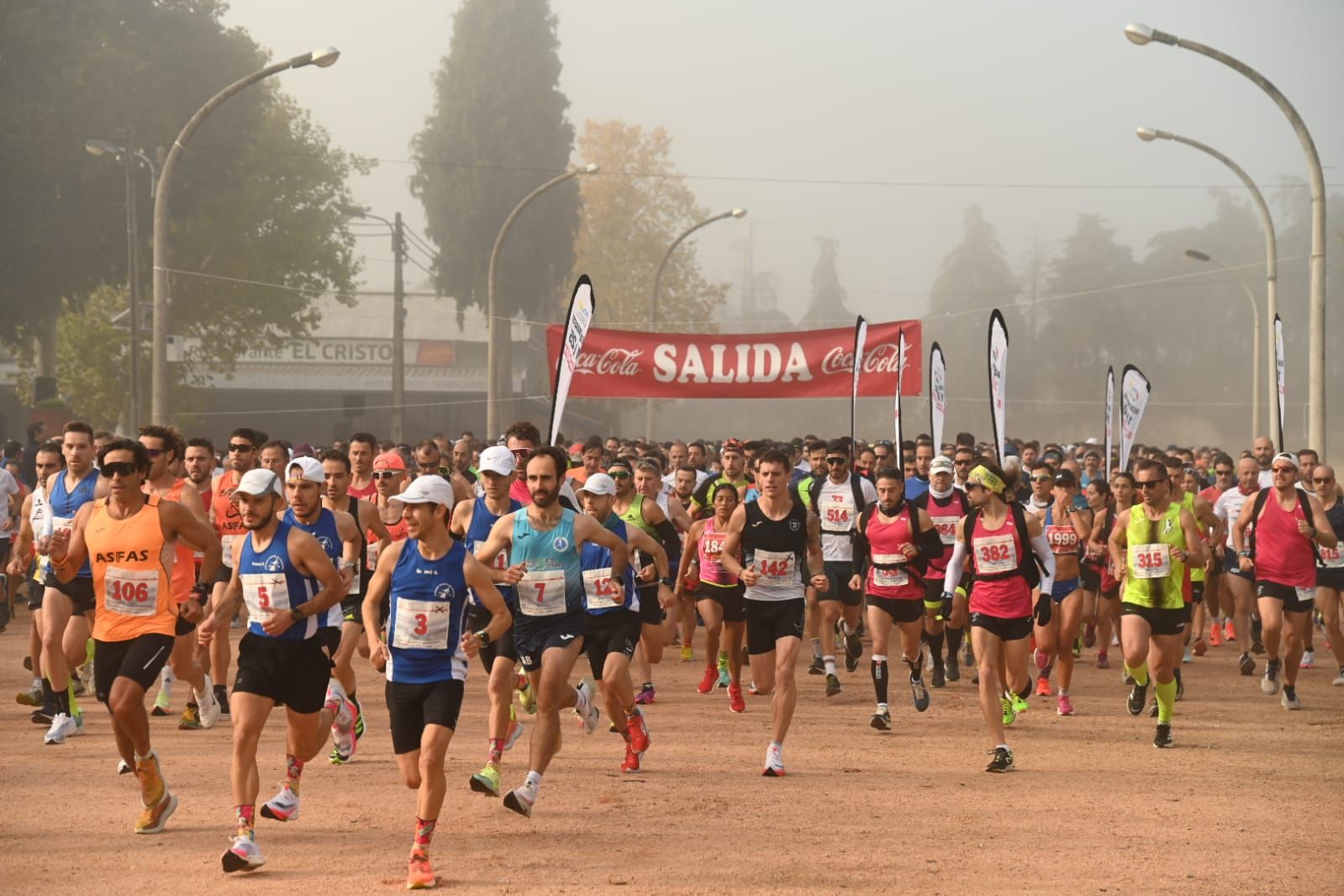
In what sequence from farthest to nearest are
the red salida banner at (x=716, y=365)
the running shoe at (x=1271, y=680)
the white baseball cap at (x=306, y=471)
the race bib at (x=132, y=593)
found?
1. the red salida banner at (x=716, y=365)
2. the running shoe at (x=1271, y=680)
3. the white baseball cap at (x=306, y=471)
4. the race bib at (x=132, y=593)

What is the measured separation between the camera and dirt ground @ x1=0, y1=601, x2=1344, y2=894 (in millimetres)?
7320

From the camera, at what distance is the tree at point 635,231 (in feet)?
210

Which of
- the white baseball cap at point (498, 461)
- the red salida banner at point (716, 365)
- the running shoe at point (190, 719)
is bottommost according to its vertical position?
the running shoe at point (190, 719)

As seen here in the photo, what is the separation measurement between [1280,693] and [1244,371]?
319 ft

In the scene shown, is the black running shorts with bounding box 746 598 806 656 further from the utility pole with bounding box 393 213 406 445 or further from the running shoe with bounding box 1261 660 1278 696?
the utility pole with bounding box 393 213 406 445

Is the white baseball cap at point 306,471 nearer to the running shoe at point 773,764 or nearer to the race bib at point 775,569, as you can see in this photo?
the race bib at point 775,569

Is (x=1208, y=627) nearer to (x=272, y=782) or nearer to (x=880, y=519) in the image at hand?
(x=880, y=519)

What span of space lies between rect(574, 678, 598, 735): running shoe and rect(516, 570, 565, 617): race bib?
1.14m

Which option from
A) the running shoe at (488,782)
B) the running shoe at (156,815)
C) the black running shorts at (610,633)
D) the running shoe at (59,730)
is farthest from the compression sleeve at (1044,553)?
the running shoe at (59,730)

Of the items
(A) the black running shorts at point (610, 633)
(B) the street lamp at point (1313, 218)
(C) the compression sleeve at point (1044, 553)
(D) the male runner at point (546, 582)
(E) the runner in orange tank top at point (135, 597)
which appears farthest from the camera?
(B) the street lamp at point (1313, 218)

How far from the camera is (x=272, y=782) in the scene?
31.0 ft

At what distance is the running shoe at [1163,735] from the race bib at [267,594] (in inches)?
264

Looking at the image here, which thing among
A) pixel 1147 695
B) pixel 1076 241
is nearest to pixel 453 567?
pixel 1147 695

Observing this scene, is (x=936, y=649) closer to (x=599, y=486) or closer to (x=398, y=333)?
(x=599, y=486)
